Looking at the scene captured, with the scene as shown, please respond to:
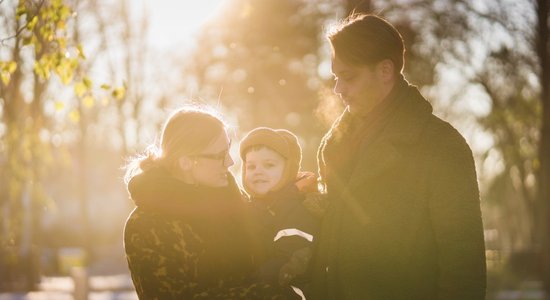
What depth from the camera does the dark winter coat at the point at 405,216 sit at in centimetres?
344

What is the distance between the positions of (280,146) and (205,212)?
1.16 m

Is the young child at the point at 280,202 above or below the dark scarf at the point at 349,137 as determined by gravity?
below

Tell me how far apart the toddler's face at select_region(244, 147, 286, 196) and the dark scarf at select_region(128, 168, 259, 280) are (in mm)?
822

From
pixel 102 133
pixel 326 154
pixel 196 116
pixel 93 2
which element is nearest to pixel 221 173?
pixel 196 116

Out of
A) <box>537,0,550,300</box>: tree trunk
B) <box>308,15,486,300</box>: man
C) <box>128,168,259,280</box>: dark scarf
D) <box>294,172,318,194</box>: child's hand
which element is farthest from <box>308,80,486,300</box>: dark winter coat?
<box>537,0,550,300</box>: tree trunk

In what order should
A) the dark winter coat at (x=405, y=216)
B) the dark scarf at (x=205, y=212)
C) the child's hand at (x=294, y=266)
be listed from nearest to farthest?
the dark winter coat at (x=405, y=216) < the dark scarf at (x=205, y=212) < the child's hand at (x=294, y=266)

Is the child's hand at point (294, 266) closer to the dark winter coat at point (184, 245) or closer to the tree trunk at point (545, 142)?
the dark winter coat at point (184, 245)

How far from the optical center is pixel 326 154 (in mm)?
4160

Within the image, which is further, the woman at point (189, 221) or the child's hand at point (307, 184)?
the child's hand at point (307, 184)

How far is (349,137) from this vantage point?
4078 mm

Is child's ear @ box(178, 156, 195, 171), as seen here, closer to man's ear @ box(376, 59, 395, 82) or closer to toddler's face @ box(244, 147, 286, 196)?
toddler's face @ box(244, 147, 286, 196)

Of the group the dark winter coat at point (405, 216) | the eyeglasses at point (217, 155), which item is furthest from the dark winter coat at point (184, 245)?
the dark winter coat at point (405, 216)

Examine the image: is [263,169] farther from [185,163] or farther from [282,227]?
[185,163]

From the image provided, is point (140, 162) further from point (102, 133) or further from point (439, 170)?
point (102, 133)
